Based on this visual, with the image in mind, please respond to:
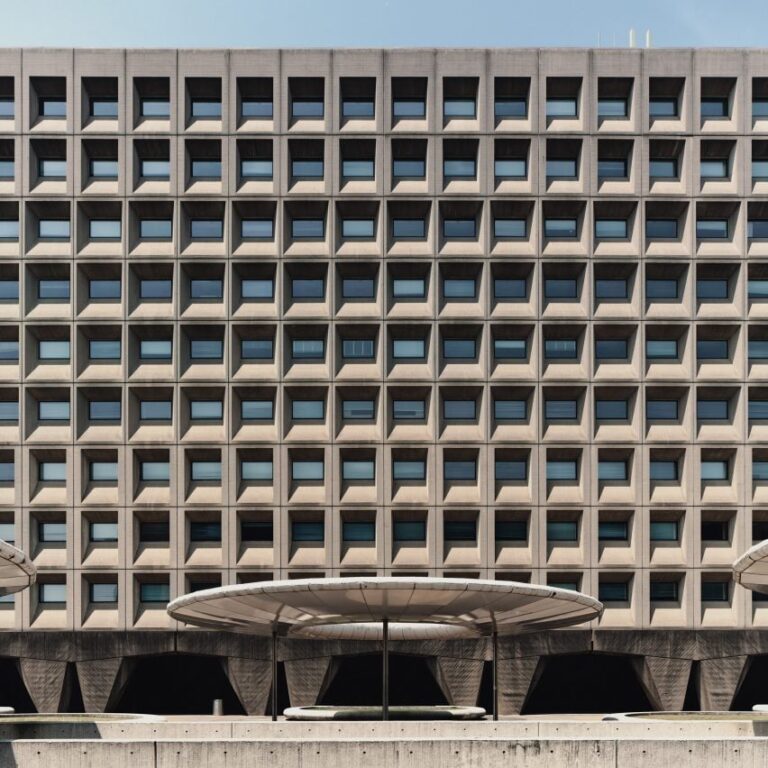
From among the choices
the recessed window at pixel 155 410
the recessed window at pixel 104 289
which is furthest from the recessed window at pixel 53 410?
the recessed window at pixel 104 289

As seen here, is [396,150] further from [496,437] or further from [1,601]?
[1,601]

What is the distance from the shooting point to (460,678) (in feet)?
141

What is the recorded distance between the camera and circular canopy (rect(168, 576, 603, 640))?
26.8m

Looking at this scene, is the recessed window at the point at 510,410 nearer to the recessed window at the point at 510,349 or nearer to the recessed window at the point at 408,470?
the recessed window at the point at 510,349

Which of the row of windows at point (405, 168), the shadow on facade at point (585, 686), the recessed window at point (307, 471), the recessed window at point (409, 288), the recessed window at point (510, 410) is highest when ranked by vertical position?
the row of windows at point (405, 168)

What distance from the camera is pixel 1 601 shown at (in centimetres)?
4344

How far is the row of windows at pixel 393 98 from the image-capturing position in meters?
46.2

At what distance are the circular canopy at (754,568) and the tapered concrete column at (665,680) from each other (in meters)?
10.5

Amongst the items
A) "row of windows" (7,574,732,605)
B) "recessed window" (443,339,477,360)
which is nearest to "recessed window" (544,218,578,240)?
"recessed window" (443,339,477,360)

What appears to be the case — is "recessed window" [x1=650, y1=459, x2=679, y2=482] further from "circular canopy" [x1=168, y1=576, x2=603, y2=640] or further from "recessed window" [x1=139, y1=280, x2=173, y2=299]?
"recessed window" [x1=139, y1=280, x2=173, y2=299]

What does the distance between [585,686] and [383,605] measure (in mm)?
20717

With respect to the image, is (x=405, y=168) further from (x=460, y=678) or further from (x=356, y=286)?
(x=460, y=678)

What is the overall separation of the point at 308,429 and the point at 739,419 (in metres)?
21.3

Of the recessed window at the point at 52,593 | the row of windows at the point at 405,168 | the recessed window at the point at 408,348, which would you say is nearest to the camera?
the recessed window at the point at 52,593
